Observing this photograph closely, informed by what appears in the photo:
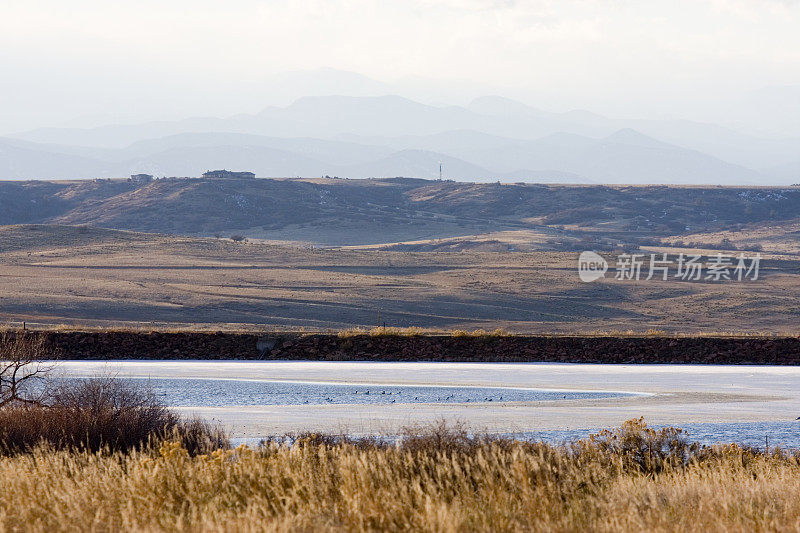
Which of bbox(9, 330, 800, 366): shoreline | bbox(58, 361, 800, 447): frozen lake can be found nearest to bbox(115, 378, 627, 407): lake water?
bbox(58, 361, 800, 447): frozen lake

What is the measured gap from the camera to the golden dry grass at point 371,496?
598cm

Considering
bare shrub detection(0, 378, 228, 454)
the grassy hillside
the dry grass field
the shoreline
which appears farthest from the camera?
the grassy hillside

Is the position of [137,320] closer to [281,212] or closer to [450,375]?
[450,375]

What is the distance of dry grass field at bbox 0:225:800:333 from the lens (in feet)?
123

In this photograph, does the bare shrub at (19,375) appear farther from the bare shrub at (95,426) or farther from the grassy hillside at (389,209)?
the grassy hillside at (389,209)

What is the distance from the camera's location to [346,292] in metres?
44.7

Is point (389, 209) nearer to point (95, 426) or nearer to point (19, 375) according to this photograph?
point (19, 375)

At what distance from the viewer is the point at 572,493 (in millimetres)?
7066

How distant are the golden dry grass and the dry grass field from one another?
2435 centimetres

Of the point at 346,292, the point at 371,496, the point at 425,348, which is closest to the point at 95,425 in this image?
the point at 371,496

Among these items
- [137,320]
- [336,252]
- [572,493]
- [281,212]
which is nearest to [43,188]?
[281,212]

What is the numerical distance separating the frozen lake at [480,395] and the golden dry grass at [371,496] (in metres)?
4.26

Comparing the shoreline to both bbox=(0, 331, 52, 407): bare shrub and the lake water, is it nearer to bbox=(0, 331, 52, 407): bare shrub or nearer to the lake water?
bbox=(0, 331, 52, 407): bare shrub

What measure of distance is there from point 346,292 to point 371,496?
125ft
